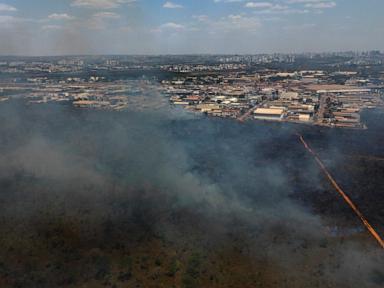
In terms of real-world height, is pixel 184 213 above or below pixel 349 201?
above

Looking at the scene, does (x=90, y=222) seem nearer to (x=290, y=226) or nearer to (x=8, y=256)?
(x=8, y=256)

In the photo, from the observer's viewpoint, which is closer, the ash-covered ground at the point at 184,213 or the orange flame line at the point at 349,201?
the ash-covered ground at the point at 184,213

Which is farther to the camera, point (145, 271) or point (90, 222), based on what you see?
point (90, 222)

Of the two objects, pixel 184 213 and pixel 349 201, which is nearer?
pixel 184 213

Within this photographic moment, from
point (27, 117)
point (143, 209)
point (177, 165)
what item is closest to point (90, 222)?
point (143, 209)

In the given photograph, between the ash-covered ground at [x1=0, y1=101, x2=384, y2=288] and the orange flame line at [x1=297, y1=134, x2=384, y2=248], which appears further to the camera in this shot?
the orange flame line at [x1=297, y1=134, x2=384, y2=248]

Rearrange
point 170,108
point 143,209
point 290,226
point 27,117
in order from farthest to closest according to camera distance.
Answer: point 170,108, point 27,117, point 143,209, point 290,226

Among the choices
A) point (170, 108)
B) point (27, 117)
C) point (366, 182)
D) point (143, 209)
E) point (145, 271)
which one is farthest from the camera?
point (170, 108)

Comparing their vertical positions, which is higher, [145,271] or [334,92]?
[334,92]
